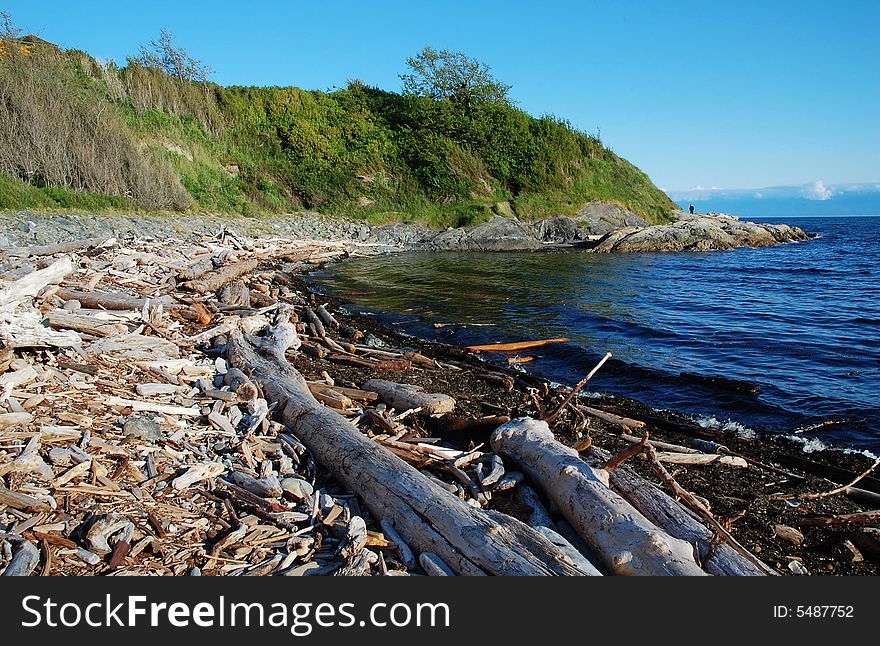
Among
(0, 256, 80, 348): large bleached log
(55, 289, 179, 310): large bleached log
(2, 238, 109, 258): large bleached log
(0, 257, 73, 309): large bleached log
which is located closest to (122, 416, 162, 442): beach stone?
(0, 256, 80, 348): large bleached log

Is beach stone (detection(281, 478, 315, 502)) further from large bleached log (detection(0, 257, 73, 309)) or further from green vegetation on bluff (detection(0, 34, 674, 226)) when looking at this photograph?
green vegetation on bluff (detection(0, 34, 674, 226))

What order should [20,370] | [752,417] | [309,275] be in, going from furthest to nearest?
[309,275]
[752,417]
[20,370]

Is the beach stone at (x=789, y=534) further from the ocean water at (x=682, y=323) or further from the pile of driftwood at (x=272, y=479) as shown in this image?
the ocean water at (x=682, y=323)

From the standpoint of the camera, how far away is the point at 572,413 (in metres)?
6.58

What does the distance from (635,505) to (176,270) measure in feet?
38.1

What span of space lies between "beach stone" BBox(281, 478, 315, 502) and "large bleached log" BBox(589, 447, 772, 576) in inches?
95.0

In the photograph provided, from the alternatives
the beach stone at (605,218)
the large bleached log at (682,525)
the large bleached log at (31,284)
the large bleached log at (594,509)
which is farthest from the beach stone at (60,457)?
the beach stone at (605,218)

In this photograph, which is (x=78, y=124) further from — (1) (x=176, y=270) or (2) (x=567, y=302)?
(2) (x=567, y=302)

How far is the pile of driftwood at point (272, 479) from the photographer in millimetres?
3471

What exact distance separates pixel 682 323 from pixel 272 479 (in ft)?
37.4

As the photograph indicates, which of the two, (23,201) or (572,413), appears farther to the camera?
(23,201)

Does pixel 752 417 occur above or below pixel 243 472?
below

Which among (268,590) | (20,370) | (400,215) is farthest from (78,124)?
(268,590)

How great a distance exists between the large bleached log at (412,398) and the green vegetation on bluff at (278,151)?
1721 centimetres
